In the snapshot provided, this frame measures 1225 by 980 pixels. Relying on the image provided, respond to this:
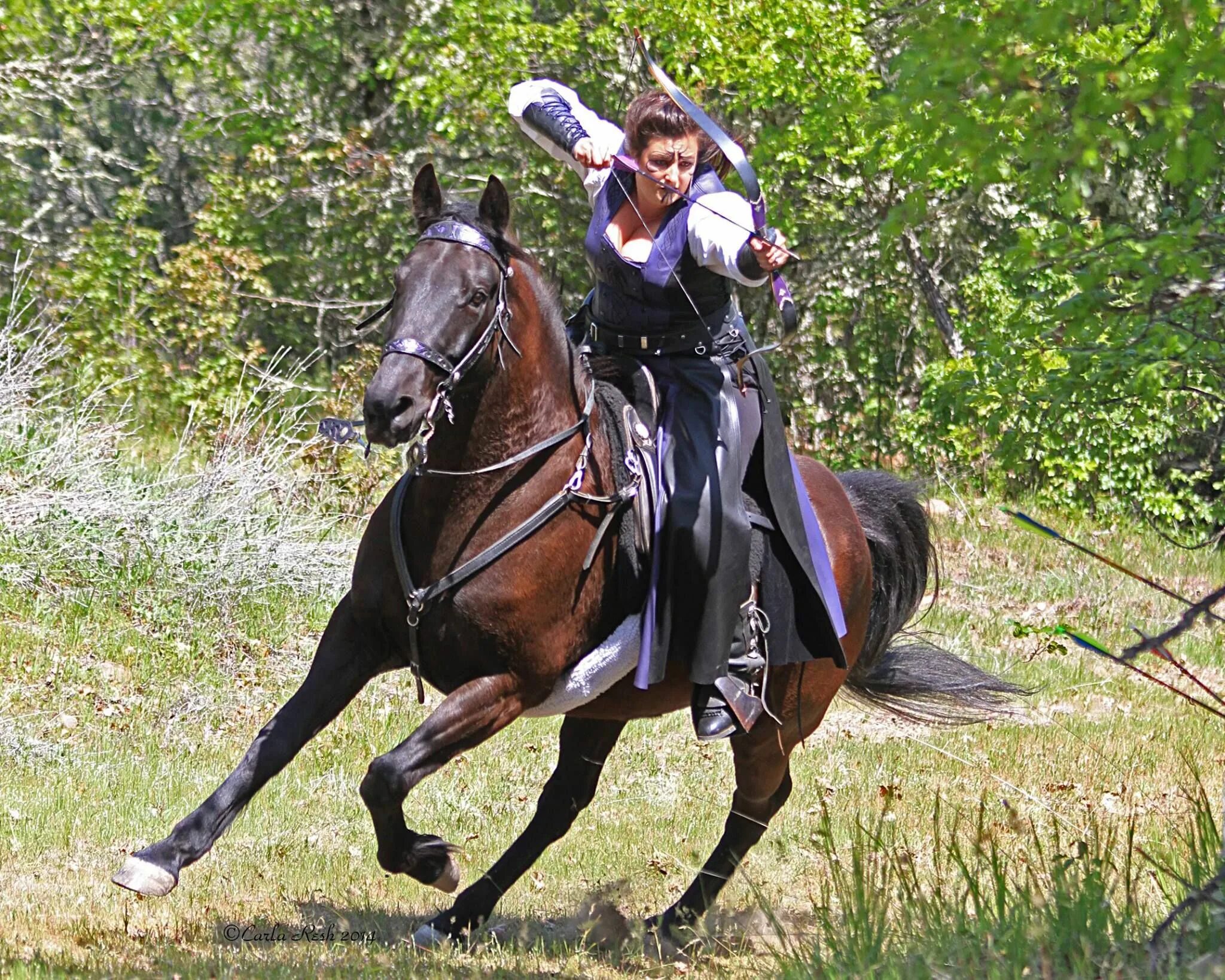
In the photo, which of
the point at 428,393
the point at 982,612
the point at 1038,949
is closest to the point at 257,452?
the point at 982,612

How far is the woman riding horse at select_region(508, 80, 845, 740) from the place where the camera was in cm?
534

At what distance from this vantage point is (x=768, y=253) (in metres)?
4.81

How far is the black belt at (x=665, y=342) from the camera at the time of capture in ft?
18.4

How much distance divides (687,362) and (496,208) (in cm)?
101

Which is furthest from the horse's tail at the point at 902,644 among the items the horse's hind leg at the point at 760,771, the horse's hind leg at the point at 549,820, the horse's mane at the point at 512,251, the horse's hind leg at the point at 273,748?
the horse's hind leg at the point at 273,748

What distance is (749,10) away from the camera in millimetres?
13828

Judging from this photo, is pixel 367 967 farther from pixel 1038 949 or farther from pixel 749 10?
pixel 749 10

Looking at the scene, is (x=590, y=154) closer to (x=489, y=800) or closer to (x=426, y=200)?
(x=426, y=200)

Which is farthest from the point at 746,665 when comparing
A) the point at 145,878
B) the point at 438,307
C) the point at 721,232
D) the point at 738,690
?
the point at 145,878

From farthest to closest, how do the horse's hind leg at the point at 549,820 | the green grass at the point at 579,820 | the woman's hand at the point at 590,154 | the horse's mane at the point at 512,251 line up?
the horse's hind leg at the point at 549,820 < the woman's hand at the point at 590,154 < the horse's mane at the point at 512,251 < the green grass at the point at 579,820

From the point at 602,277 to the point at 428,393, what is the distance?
1.19 meters

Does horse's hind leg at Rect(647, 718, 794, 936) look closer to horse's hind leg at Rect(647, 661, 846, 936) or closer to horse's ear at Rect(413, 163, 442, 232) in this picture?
horse's hind leg at Rect(647, 661, 846, 936)

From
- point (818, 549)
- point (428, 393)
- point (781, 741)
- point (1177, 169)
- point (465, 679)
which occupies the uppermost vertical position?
point (1177, 169)

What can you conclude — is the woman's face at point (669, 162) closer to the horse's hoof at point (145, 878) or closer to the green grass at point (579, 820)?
the green grass at point (579, 820)
